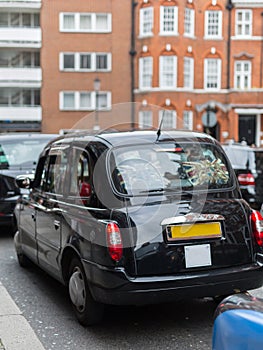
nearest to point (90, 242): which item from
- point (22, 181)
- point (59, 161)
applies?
point (59, 161)

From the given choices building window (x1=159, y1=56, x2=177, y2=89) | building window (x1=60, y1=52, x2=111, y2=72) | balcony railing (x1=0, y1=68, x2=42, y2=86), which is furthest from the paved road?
balcony railing (x1=0, y1=68, x2=42, y2=86)

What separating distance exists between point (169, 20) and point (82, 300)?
112 ft

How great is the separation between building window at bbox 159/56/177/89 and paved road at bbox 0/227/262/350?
3130 centimetres

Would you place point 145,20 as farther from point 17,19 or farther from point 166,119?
point 166,119

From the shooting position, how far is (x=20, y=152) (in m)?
10.2

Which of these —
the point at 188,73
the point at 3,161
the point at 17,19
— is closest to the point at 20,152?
the point at 3,161

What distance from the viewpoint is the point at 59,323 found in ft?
16.6

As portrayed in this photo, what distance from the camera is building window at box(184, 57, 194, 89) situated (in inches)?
1463

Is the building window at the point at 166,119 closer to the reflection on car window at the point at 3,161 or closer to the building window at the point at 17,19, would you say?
the reflection on car window at the point at 3,161

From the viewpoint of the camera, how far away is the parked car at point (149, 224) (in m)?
4.41

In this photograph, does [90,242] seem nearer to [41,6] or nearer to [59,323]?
[59,323]

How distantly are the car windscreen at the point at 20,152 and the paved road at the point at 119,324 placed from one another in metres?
3.94

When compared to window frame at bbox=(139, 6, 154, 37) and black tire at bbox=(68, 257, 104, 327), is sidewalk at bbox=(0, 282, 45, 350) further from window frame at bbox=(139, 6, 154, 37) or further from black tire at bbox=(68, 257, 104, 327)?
window frame at bbox=(139, 6, 154, 37)

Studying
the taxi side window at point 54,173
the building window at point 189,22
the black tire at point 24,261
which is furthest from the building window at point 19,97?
the taxi side window at point 54,173
